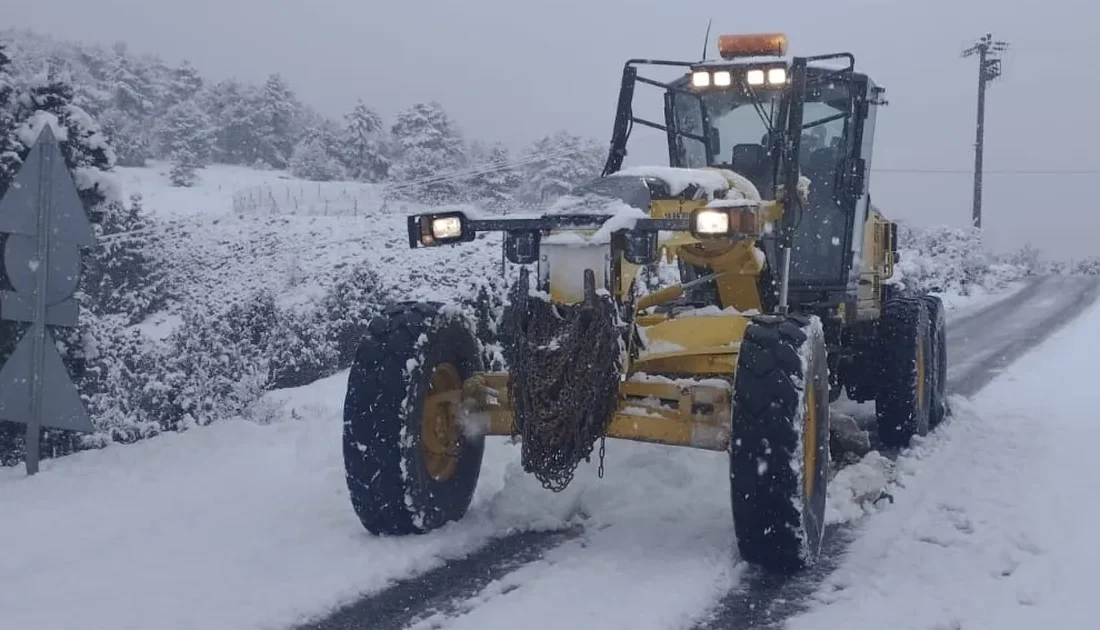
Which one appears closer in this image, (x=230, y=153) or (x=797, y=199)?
(x=797, y=199)

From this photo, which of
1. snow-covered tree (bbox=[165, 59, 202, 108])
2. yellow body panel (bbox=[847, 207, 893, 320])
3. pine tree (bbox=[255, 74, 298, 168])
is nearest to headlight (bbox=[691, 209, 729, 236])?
yellow body panel (bbox=[847, 207, 893, 320])

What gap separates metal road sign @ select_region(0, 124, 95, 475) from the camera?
587cm

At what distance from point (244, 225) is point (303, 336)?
12.8 meters

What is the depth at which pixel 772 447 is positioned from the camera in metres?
3.86

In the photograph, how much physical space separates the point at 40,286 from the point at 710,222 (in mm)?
4314

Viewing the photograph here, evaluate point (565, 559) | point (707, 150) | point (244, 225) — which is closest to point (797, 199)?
point (707, 150)

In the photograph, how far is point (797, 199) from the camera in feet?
17.5

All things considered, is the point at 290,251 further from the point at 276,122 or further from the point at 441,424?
the point at 276,122

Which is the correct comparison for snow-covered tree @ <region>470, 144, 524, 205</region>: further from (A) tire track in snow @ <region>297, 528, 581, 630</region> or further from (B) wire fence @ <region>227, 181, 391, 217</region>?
(A) tire track in snow @ <region>297, 528, 581, 630</region>

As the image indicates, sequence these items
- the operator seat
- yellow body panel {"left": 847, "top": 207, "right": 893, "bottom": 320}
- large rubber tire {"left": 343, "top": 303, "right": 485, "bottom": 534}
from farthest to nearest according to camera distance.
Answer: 1. yellow body panel {"left": 847, "top": 207, "right": 893, "bottom": 320}
2. the operator seat
3. large rubber tire {"left": 343, "top": 303, "right": 485, "bottom": 534}

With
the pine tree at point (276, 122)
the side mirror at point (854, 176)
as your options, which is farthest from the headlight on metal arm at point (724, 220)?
the pine tree at point (276, 122)

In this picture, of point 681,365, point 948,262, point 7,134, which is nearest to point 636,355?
point 681,365

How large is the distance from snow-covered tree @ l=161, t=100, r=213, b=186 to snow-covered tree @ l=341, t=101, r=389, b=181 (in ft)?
22.9

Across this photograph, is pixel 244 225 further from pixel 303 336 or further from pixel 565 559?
pixel 565 559
